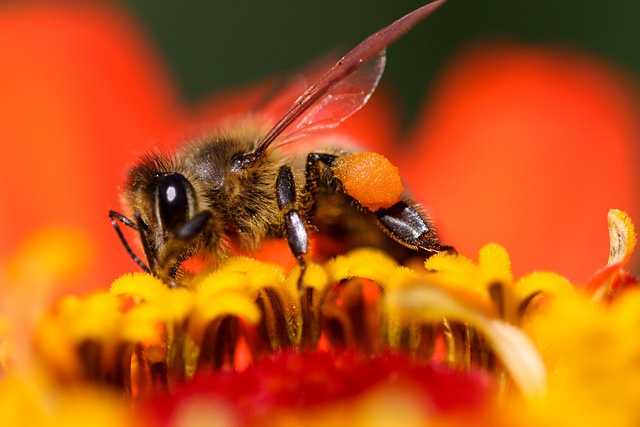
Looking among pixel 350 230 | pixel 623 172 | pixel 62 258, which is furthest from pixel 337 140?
pixel 623 172

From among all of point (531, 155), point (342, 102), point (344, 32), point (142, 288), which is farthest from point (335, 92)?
point (344, 32)

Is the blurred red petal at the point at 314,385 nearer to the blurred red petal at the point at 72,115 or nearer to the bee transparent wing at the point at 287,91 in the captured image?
the bee transparent wing at the point at 287,91

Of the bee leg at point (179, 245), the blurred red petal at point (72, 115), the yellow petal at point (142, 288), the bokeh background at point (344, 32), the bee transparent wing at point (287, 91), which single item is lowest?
the yellow petal at point (142, 288)

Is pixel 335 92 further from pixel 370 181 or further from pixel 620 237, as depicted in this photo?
pixel 620 237

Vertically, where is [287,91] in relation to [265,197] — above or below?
above

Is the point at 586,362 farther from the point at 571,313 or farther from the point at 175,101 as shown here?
the point at 175,101

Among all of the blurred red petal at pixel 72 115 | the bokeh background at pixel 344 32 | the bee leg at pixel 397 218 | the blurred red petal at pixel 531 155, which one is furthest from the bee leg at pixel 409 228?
the bokeh background at pixel 344 32

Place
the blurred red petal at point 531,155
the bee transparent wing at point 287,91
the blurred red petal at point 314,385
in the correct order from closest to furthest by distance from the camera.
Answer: the blurred red petal at point 314,385 < the bee transparent wing at point 287,91 < the blurred red petal at point 531,155

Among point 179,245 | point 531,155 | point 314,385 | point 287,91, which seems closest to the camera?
point 314,385

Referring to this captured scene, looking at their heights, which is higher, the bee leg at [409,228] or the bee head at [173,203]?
the bee head at [173,203]
